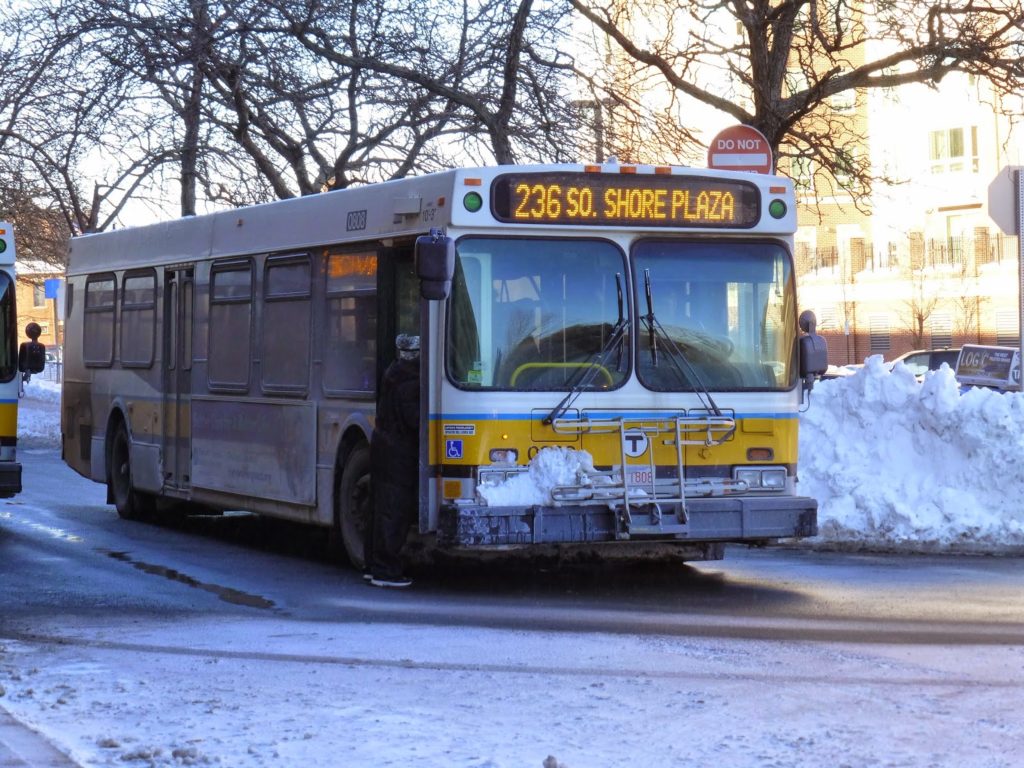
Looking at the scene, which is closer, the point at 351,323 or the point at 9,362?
the point at 351,323

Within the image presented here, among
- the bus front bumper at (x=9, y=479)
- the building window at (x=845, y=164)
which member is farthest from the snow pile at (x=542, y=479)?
the building window at (x=845, y=164)

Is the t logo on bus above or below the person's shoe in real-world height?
above

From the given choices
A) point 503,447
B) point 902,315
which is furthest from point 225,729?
point 902,315

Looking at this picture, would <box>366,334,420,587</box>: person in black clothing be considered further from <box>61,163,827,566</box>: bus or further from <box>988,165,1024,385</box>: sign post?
<box>988,165,1024,385</box>: sign post

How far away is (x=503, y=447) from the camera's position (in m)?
11.2

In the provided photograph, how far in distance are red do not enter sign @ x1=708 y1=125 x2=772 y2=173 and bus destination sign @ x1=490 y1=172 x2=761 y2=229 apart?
3553mm

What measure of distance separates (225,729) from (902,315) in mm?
54045

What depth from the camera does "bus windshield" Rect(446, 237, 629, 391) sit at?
445 inches

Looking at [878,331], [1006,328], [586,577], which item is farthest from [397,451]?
[878,331]

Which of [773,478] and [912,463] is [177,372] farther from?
[912,463]

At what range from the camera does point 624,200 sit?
38.5 ft

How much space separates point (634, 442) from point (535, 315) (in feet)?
3.41

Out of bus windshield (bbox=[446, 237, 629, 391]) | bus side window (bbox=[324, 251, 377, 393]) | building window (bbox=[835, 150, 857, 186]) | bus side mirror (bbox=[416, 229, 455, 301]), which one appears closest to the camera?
bus side mirror (bbox=[416, 229, 455, 301])

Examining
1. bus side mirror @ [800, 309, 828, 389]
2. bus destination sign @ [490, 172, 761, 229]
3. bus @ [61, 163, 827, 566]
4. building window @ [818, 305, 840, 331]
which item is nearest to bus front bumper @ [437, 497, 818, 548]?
bus @ [61, 163, 827, 566]
